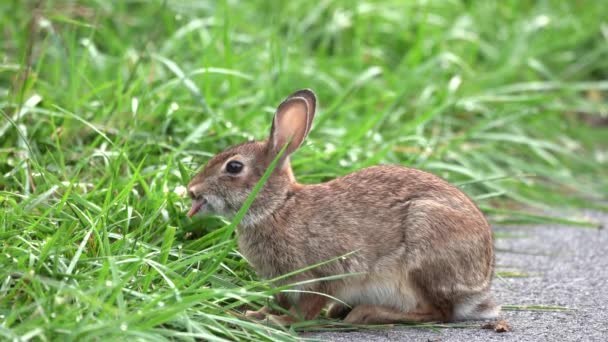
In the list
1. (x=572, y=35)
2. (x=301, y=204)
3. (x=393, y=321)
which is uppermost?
(x=572, y=35)

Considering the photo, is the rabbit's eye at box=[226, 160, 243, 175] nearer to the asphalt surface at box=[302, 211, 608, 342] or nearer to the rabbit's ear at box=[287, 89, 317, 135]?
the rabbit's ear at box=[287, 89, 317, 135]

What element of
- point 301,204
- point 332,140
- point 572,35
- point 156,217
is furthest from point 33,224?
point 572,35

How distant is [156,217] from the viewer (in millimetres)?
4523

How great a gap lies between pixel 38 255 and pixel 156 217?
2.48 ft

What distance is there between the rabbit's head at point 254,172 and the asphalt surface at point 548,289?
2.07 feet

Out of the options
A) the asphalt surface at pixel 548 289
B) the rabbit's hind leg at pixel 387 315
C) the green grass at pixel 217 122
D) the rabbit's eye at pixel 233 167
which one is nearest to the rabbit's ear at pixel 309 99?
the rabbit's eye at pixel 233 167

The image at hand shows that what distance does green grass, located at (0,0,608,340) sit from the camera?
3789 millimetres

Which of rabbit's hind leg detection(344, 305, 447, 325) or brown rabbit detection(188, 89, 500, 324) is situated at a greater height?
brown rabbit detection(188, 89, 500, 324)

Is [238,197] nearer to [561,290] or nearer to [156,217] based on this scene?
[156,217]

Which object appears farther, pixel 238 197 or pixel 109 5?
pixel 109 5

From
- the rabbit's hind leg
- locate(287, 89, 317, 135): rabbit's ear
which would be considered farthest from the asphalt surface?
locate(287, 89, 317, 135): rabbit's ear

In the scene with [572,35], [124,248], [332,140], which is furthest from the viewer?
[572,35]

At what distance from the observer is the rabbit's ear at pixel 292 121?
4.39m

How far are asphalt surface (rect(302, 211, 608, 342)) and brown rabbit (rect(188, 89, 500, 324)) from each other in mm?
142
